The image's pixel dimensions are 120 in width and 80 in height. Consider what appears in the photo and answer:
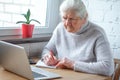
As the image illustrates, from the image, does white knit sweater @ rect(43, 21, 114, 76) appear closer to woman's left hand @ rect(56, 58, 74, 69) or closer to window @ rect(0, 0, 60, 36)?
woman's left hand @ rect(56, 58, 74, 69)

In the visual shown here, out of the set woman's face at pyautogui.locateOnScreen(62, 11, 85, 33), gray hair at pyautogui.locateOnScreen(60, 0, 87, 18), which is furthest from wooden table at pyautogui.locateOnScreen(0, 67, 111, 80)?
gray hair at pyautogui.locateOnScreen(60, 0, 87, 18)

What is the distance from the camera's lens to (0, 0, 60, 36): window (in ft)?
7.43

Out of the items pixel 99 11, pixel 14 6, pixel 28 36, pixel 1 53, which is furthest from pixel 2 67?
pixel 99 11

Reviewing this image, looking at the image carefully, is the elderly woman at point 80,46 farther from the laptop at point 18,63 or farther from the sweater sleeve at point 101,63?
the laptop at point 18,63

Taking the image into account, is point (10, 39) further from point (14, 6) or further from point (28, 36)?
point (14, 6)

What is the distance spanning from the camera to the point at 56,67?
193cm

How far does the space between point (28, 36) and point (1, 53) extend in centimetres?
61

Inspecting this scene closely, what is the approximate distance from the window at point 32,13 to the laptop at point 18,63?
55 cm

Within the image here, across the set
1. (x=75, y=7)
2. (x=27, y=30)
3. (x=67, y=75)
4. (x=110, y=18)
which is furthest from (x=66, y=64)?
(x=110, y=18)

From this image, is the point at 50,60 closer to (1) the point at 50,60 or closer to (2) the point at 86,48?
(1) the point at 50,60

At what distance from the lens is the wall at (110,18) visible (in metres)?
2.24

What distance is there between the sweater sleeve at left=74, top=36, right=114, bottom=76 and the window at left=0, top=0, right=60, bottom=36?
75 centimetres

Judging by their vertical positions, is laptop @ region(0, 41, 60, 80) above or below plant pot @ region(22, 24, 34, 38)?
below

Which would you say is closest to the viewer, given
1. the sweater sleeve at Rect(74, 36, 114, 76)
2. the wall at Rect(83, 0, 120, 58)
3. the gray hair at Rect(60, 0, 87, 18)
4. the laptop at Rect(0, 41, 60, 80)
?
the laptop at Rect(0, 41, 60, 80)
